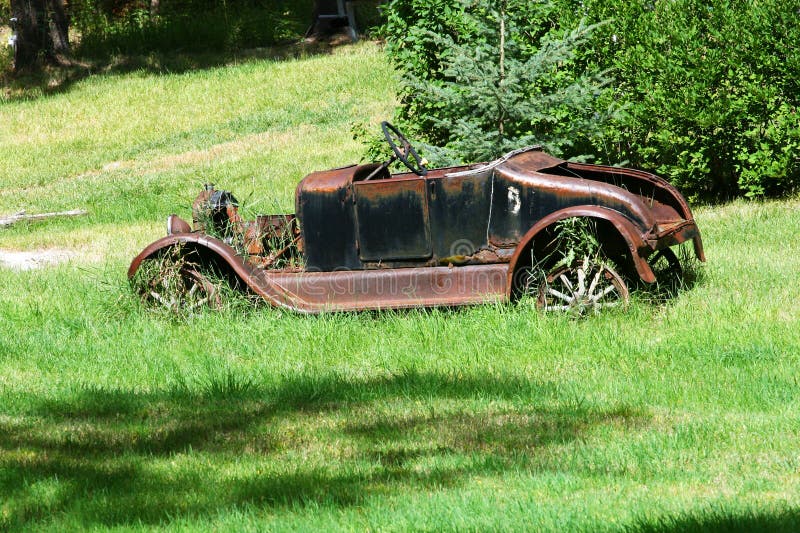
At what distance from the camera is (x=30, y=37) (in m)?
26.9

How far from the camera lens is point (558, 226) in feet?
23.6

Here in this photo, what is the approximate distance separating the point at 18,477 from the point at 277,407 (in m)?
1.50

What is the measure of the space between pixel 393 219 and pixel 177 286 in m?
1.81

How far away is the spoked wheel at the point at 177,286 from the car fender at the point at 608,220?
7.88 ft

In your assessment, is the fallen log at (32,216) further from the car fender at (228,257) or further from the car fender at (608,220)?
the car fender at (608,220)

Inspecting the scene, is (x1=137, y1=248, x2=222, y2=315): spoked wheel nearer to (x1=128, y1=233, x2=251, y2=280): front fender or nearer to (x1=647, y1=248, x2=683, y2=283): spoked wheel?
(x1=128, y1=233, x2=251, y2=280): front fender

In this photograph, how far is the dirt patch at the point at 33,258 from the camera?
458 inches

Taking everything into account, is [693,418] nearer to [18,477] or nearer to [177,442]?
[177,442]

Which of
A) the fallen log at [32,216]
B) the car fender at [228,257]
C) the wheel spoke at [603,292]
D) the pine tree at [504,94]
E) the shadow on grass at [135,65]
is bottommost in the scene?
the fallen log at [32,216]

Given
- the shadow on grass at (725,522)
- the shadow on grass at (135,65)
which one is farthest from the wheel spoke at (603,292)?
the shadow on grass at (135,65)

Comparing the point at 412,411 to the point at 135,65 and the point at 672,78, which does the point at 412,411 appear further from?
the point at 135,65

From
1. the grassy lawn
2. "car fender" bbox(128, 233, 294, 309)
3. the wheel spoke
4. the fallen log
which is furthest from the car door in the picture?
the fallen log

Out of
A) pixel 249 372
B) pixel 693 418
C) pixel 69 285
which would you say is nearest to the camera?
pixel 693 418

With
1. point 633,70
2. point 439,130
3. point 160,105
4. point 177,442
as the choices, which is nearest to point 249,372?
point 177,442
